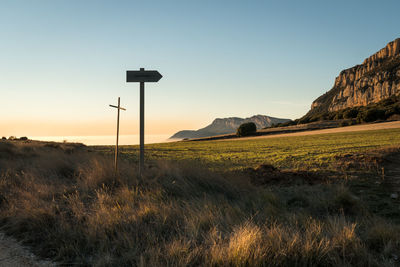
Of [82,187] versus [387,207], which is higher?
[82,187]

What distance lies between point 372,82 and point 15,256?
181739 millimetres

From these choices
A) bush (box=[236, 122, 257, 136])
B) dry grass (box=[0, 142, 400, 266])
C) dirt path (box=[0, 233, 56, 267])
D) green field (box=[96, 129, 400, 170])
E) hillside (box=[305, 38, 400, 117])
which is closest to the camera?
dry grass (box=[0, 142, 400, 266])

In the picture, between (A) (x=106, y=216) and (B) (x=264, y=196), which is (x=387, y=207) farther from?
(A) (x=106, y=216)

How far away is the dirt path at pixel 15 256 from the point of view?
3258 mm

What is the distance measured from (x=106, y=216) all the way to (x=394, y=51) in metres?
212

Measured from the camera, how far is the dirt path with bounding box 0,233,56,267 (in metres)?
3.26

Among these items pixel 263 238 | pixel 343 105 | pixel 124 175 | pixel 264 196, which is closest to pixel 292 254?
pixel 263 238

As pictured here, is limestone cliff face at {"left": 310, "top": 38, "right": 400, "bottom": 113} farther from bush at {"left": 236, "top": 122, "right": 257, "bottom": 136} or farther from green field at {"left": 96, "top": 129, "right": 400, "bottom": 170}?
green field at {"left": 96, "top": 129, "right": 400, "bottom": 170}

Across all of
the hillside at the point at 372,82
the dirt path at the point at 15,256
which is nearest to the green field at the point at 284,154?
the dirt path at the point at 15,256

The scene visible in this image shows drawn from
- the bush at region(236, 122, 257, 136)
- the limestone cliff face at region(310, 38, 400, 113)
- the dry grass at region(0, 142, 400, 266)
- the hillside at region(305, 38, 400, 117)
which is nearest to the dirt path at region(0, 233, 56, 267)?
the dry grass at region(0, 142, 400, 266)

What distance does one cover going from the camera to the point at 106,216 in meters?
4.30

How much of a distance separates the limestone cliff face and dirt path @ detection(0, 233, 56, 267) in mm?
151404

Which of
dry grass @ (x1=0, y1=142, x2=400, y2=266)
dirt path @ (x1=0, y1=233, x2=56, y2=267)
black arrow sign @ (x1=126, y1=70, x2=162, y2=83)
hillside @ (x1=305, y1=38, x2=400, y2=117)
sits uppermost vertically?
hillside @ (x1=305, y1=38, x2=400, y2=117)

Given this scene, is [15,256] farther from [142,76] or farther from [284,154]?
[284,154]
